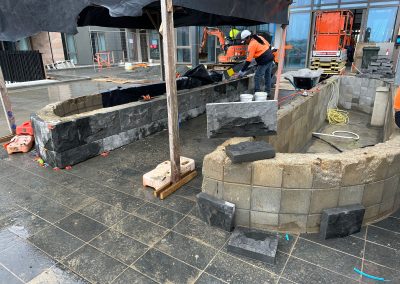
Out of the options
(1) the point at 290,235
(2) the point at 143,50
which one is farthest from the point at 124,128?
(2) the point at 143,50

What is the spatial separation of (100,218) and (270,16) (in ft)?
15.1

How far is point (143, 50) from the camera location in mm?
26859

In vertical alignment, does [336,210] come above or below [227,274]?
above

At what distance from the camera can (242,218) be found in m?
3.22

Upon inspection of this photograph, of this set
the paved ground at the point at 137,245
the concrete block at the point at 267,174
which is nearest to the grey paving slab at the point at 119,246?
the paved ground at the point at 137,245

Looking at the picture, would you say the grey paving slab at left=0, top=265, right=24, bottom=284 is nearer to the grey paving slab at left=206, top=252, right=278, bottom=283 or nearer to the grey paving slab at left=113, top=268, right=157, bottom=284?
the grey paving slab at left=113, top=268, right=157, bottom=284

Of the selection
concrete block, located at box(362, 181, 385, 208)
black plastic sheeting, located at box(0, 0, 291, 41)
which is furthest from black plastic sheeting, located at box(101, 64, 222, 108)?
concrete block, located at box(362, 181, 385, 208)

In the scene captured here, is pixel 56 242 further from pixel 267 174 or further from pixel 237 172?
pixel 267 174

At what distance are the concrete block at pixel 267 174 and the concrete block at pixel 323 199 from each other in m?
0.40

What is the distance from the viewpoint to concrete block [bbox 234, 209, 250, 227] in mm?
3191

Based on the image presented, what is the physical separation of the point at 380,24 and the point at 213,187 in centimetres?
1591

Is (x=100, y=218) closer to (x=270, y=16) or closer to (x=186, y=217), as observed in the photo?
(x=186, y=217)

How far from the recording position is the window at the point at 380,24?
14180mm

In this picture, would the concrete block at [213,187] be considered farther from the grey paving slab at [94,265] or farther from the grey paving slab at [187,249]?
the grey paving slab at [94,265]
